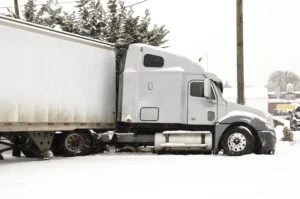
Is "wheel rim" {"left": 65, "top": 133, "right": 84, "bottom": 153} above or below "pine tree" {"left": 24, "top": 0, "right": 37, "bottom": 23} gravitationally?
below

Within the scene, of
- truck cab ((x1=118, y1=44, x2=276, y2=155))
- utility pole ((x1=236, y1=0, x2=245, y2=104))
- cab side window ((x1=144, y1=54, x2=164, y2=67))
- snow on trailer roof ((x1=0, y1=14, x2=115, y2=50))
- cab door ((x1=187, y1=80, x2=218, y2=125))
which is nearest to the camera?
snow on trailer roof ((x1=0, y1=14, x2=115, y2=50))

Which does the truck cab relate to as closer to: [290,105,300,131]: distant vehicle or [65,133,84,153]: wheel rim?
[65,133,84,153]: wheel rim

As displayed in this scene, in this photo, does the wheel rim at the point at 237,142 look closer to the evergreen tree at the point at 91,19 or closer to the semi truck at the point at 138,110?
the semi truck at the point at 138,110

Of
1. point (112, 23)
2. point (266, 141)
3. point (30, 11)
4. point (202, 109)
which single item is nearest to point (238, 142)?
point (266, 141)

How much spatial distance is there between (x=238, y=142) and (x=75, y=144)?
4.93 meters

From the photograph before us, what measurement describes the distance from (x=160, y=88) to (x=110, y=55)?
75.6 inches

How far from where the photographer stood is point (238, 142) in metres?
16.0

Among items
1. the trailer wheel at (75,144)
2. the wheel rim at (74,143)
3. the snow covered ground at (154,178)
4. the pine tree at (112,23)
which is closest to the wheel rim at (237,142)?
the snow covered ground at (154,178)

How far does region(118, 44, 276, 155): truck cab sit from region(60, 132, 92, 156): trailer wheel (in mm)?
1295

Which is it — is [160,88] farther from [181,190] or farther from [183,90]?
[181,190]

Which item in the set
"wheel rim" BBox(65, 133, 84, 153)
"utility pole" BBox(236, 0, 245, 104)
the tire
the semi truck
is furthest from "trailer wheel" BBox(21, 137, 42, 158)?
"utility pole" BBox(236, 0, 245, 104)

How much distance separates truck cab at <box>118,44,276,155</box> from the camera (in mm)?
16406

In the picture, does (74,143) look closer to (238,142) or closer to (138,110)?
(138,110)

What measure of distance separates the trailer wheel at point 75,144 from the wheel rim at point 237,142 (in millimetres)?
4348
